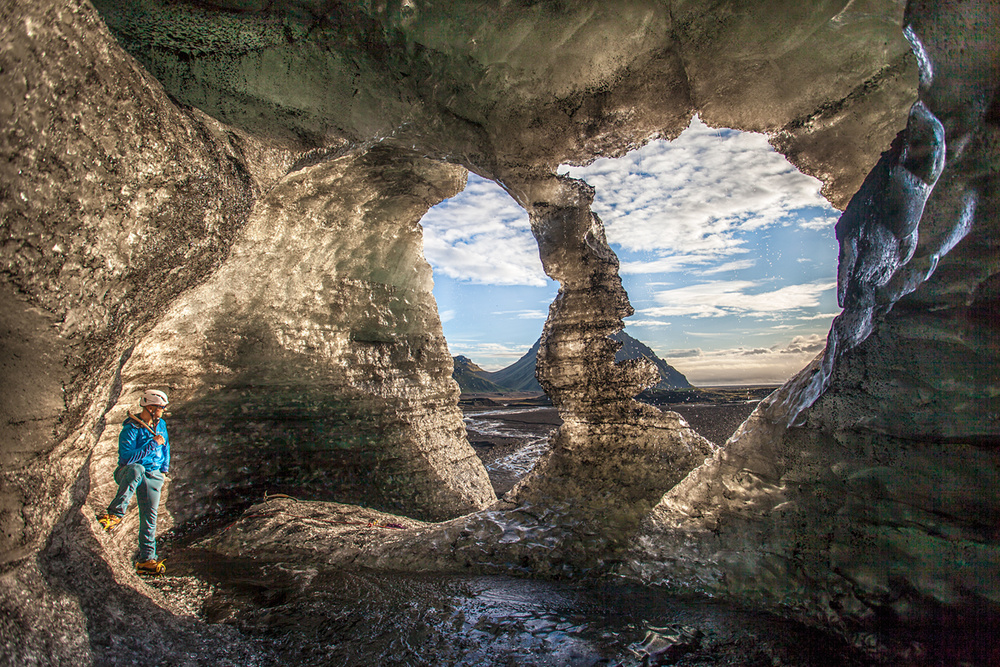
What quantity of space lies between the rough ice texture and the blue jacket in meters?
0.54

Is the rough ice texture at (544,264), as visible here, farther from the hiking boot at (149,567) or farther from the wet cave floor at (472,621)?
the hiking boot at (149,567)

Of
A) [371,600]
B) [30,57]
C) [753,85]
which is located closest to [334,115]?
[30,57]

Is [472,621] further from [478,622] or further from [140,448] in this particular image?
[140,448]

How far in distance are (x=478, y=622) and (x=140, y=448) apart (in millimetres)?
2921

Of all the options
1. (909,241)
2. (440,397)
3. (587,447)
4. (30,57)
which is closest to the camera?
(30,57)

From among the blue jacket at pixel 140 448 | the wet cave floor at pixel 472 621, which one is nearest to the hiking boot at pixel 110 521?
the blue jacket at pixel 140 448

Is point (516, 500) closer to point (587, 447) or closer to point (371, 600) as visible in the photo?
point (587, 447)

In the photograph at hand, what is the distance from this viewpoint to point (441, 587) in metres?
3.46

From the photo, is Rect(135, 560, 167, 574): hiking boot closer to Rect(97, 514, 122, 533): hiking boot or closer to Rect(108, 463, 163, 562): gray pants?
Rect(108, 463, 163, 562): gray pants

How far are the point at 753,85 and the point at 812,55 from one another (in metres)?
0.42

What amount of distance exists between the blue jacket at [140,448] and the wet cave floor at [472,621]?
2.97ft

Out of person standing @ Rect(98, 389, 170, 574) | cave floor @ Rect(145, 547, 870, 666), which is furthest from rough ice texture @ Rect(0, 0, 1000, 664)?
person standing @ Rect(98, 389, 170, 574)

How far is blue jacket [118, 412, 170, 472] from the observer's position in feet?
11.5

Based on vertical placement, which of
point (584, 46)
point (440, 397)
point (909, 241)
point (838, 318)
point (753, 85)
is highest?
point (584, 46)
